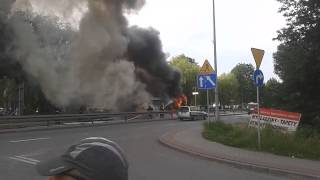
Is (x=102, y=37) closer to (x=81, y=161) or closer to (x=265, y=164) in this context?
(x=265, y=164)

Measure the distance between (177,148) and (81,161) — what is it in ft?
58.6

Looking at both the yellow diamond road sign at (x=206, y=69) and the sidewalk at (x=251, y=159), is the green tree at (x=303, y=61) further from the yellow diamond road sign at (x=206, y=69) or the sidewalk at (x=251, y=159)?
the sidewalk at (x=251, y=159)

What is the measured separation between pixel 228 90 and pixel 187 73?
27.9 meters

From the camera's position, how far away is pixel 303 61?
27016mm

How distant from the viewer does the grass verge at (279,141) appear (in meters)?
18.2

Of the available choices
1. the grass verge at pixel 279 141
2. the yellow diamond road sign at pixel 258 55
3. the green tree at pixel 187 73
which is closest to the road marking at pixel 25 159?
the grass verge at pixel 279 141

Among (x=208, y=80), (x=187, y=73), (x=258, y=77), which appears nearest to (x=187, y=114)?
(x=208, y=80)

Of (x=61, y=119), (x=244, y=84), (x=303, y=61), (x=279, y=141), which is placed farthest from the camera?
(x=244, y=84)

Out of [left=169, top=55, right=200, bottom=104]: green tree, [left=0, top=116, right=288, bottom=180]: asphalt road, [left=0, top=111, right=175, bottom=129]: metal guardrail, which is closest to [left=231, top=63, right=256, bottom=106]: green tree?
[left=169, top=55, right=200, bottom=104]: green tree

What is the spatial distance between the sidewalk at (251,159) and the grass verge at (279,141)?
0.62m

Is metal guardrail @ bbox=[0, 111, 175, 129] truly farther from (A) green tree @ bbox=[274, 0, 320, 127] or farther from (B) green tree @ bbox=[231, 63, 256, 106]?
(B) green tree @ bbox=[231, 63, 256, 106]

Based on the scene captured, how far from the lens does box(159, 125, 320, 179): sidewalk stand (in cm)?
1437

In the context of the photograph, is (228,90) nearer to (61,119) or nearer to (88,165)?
(61,119)

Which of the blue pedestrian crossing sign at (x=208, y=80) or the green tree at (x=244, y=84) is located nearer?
the blue pedestrian crossing sign at (x=208, y=80)
